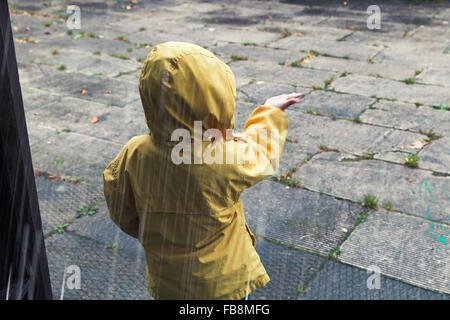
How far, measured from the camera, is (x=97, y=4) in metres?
11.4

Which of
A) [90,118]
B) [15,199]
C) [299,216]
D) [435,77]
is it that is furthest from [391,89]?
[15,199]

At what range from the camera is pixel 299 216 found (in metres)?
3.79

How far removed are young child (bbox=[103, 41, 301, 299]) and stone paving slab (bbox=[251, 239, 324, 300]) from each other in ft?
3.21

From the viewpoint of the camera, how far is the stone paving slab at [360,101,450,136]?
17.1ft

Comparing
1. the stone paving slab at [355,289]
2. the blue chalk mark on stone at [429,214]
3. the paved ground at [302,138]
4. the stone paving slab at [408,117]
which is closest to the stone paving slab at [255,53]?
the paved ground at [302,138]

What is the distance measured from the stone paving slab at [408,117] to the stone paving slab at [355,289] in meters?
2.44

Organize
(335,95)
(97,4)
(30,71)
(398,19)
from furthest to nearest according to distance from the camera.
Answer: (97,4)
(398,19)
(30,71)
(335,95)

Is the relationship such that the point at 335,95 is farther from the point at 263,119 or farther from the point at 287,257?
the point at 263,119

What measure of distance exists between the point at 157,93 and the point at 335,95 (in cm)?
464

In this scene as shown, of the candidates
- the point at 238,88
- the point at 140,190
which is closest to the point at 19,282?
the point at 140,190

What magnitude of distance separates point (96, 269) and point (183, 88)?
1927 millimetres

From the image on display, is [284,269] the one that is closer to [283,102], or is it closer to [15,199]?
[283,102]

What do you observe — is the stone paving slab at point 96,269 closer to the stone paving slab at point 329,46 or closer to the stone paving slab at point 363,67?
the stone paving slab at point 363,67

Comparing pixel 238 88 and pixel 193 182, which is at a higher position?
pixel 193 182
